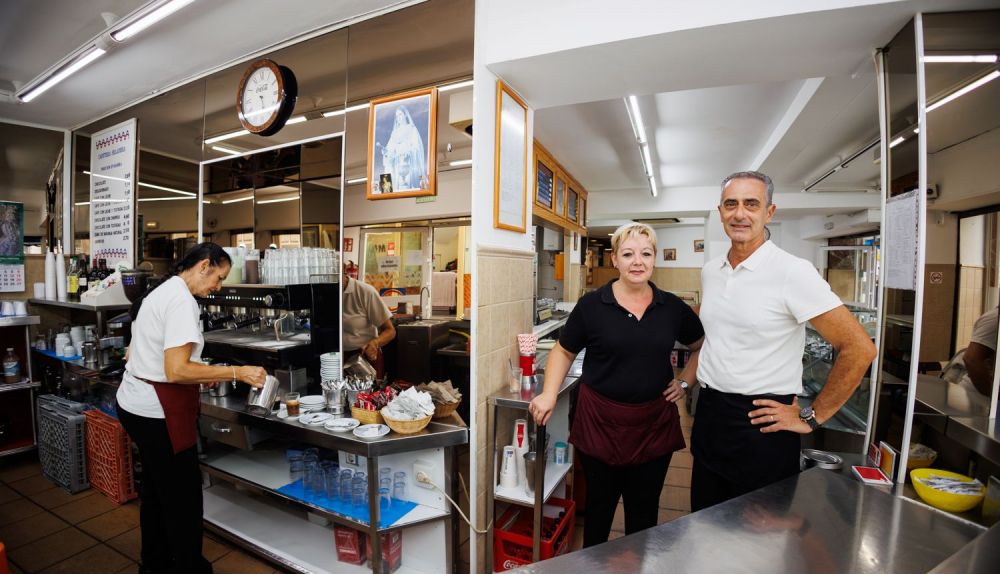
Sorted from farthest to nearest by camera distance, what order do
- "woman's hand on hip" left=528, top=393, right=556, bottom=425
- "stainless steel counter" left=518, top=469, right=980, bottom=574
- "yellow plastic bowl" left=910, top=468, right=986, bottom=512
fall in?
"woman's hand on hip" left=528, top=393, right=556, bottom=425, "yellow plastic bowl" left=910, top=468, right=986, bottom=512, "stainless steel counter" left=518, top=469, right=980, bottom=574

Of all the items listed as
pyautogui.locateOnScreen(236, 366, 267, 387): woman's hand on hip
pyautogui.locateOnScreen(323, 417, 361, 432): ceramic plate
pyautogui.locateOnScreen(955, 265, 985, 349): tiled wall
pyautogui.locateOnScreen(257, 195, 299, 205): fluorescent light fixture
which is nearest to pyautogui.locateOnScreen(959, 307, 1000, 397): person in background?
pyautogui.locateOnScreen(955, 265, 985, 349): tiled wall

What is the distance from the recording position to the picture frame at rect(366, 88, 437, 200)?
7.52 feet

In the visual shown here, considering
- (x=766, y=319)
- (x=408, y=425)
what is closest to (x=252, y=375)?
(x=408, y=425)

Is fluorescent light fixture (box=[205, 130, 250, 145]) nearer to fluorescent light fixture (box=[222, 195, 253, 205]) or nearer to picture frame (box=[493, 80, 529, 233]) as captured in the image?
fluorescent light fixture (box=[222, 195, 253, 205])

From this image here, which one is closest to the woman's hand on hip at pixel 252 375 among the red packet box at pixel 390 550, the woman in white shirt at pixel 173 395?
the woman in white shirt at pixel 173 395

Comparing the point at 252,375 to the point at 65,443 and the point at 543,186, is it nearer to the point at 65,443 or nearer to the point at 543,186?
the point at 65,443

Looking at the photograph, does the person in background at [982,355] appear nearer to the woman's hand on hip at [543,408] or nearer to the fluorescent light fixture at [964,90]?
the fluorescent light fixture at [964,90]

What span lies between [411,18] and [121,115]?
11.1 ft

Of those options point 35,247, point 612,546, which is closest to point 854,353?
point 612,546

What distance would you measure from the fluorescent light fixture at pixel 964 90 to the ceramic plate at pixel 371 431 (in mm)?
2565

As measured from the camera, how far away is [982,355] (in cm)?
164

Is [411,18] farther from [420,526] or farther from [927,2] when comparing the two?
[420,526]

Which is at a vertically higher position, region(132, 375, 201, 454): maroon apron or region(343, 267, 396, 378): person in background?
region(343, 267, 396, 378): person in background

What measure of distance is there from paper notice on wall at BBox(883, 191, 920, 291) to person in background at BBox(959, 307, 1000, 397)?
0.27 m
